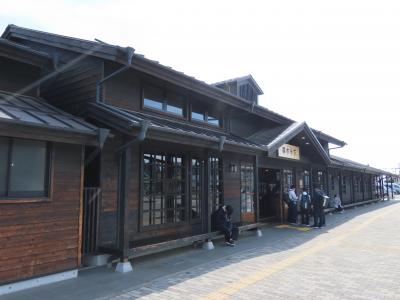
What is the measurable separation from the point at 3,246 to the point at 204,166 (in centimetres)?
556

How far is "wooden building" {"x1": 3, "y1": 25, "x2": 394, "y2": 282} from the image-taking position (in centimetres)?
757

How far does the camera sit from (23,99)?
7359mm

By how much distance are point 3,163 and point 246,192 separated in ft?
29.9

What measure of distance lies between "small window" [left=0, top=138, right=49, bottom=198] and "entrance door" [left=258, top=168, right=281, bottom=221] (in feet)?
35.4

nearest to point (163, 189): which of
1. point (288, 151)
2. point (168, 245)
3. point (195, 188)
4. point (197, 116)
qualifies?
point (195, 188)

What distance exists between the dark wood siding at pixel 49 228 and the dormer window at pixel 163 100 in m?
3.00

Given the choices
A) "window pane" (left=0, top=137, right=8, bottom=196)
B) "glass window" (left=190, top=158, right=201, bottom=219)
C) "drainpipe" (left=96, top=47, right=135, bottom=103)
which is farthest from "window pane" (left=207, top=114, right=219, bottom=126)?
"window pane" (left=0, top=137, right=8, bottom=196)

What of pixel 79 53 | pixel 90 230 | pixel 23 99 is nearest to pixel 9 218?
pixel 90 230

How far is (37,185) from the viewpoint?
6.30m

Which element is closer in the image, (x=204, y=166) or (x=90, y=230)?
(x=90, y=230)

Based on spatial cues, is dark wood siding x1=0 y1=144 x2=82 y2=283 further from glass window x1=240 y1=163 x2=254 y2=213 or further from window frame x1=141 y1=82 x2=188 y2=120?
glass window x1=240 y1=163 x2=254 y2=213

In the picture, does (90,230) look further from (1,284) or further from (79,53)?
(79,53)

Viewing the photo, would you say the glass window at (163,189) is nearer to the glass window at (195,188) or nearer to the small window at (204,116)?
the glass window at (195,188)

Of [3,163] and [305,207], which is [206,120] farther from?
[3,163]
